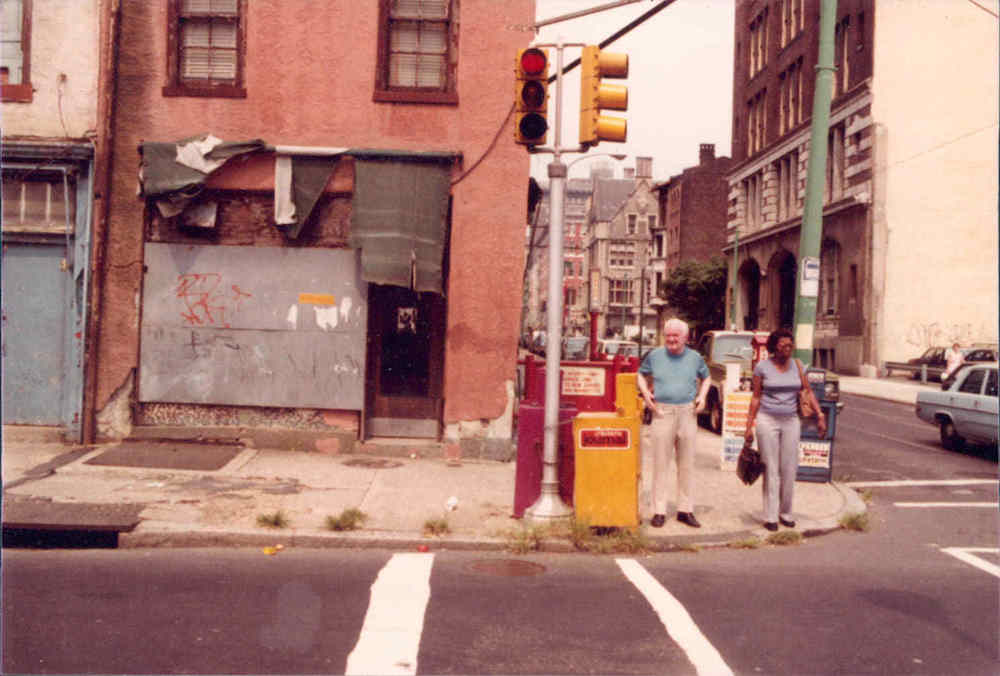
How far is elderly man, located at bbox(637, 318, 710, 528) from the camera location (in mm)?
9477

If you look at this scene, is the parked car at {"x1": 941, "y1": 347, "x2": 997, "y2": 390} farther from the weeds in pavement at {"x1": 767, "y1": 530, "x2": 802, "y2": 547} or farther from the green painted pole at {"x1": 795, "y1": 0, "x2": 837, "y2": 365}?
the weeds in pavement at {"x1": 767, "y1": 530, "x2": 802, "y2": 547}

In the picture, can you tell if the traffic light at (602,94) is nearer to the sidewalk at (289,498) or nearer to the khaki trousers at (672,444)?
the khaki trousers at (672,444)

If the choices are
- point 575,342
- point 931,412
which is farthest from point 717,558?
point 575,342

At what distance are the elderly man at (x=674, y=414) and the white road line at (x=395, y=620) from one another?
2627 millimetres

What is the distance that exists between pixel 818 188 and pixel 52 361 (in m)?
10.1

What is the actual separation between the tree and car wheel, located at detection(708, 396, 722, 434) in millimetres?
49641

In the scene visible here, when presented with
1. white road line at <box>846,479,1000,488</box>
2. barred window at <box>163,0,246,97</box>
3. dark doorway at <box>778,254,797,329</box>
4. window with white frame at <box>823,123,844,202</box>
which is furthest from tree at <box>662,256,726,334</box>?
barred window at <box>163,0,246,97</box>

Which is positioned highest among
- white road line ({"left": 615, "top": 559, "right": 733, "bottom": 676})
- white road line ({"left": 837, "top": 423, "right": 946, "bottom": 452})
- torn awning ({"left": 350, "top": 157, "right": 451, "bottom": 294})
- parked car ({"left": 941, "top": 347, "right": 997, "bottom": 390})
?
torn awning ({"left": 350, "top": 157, "right": 451, "bottom": 294})

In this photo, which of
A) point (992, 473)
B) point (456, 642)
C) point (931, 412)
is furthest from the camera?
point (931, 412)

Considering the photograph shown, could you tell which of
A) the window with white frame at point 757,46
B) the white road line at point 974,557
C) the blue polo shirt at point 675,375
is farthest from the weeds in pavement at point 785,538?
the window with white frame at point 757,46

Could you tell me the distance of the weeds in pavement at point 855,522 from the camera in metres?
10.0

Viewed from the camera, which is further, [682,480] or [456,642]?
[682,480]

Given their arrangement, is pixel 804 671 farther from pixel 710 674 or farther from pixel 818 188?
pixel 818 188

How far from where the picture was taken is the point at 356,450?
12828 mm
